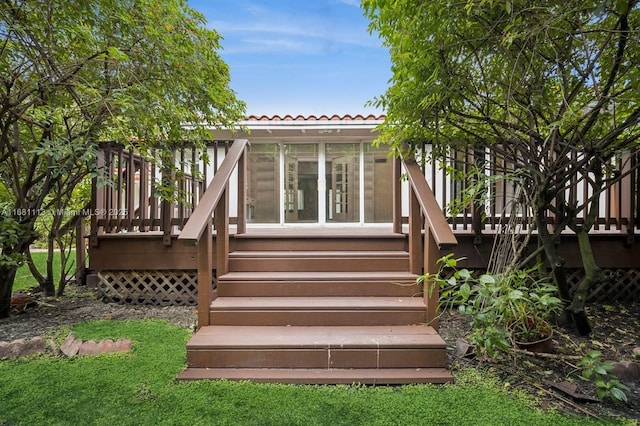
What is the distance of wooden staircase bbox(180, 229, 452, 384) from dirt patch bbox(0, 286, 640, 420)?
0.44m

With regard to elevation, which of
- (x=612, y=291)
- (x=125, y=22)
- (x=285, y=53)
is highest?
(x=285, y=53)

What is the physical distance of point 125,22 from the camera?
9.89 ft

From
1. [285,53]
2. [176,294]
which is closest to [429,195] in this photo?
[176,294]

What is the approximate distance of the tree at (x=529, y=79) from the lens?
244 cm

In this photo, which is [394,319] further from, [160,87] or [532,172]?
[160,87]

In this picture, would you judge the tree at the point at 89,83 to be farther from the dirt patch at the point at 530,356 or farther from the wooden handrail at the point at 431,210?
the wooden handrail at the point at 431,210

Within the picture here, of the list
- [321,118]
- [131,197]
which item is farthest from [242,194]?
[321,118]

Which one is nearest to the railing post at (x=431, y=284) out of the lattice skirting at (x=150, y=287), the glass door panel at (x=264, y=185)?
the lattice skirting at (x=150, y=287)

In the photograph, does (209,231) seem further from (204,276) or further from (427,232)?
(427,232)

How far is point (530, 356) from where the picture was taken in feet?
8.37

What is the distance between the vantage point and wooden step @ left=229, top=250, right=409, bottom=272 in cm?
324

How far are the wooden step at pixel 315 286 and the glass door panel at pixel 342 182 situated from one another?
4337 millimetres

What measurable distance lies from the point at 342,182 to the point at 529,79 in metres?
4.64

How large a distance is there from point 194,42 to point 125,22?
654 mm
